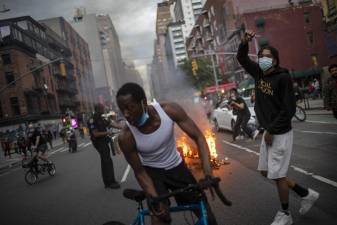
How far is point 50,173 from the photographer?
582 inches

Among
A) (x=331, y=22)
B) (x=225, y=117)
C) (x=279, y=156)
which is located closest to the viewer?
(x=279, y=156)

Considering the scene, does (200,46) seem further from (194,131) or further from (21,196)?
Result: (194,131)

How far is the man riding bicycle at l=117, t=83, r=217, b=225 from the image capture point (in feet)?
10.3

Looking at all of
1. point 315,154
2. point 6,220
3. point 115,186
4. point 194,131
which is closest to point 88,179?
point 115,186

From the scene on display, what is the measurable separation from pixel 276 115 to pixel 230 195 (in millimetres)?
2745

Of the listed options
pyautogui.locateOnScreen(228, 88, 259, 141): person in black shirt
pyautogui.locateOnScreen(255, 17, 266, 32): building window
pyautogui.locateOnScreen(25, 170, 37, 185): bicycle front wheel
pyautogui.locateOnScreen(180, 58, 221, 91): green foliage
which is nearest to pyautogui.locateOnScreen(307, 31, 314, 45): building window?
pyautogui.locateOnScreen(255, 17, 266, 32): building window

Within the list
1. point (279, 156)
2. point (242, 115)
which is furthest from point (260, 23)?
point (279, 156)

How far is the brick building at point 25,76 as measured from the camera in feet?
172

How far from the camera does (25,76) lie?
5559 cm

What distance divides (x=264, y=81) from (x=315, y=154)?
551cm

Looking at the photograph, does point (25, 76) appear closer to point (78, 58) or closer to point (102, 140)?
point (102, 140)

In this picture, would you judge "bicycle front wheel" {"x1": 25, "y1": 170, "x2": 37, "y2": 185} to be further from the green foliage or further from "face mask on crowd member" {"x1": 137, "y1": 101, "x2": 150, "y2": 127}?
the green foliage

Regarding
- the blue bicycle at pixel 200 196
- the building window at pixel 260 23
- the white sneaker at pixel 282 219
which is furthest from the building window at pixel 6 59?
the blue bicycle at pixel 200 196

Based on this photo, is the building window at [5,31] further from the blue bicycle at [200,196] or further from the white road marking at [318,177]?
the blue bicycle at [200,196]
